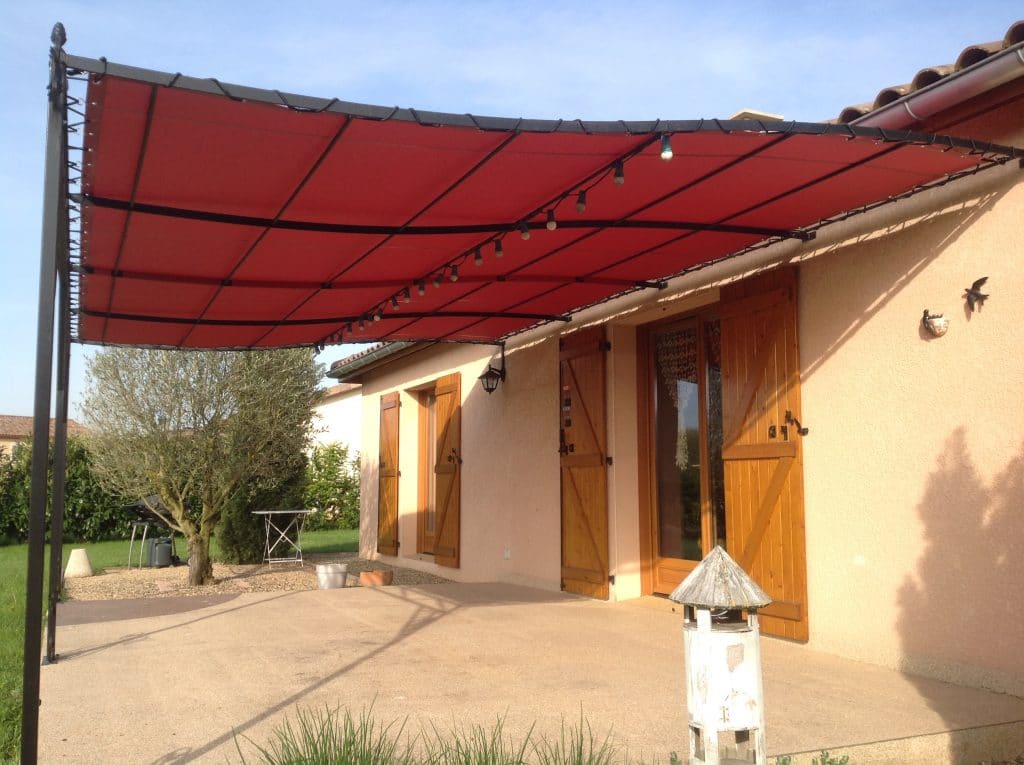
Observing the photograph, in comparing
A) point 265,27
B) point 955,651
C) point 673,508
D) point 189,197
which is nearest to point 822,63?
point 673,508

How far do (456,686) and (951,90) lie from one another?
3696 mm

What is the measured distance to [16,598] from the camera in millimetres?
9297

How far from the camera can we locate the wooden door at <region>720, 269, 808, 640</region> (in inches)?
213

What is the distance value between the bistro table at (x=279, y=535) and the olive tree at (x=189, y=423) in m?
2.57

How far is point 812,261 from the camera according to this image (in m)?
5.45

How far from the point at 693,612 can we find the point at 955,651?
266cm

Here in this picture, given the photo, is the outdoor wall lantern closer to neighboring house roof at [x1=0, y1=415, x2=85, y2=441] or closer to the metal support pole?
the metal support pole

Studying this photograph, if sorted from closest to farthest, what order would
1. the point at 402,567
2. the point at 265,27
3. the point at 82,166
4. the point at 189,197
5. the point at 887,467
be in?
1. the point at 82,166
2. the point at 189,197
3. the point at 887,467
4. the point at 265,27
5. the point at 402,567

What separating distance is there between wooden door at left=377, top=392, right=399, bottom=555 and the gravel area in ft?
1.27

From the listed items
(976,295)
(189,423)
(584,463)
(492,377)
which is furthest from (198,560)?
(976,295)

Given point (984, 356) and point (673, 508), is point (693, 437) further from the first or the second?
point (984, 356)

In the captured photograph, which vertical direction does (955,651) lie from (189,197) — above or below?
below

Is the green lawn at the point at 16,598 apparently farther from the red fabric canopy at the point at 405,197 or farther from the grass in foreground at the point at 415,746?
the red fabric canopy at the point at 405,197

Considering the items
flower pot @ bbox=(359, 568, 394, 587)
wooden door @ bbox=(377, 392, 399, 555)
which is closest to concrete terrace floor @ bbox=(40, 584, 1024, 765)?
flower pot @ bbox=(359, 568, 394, 587)
